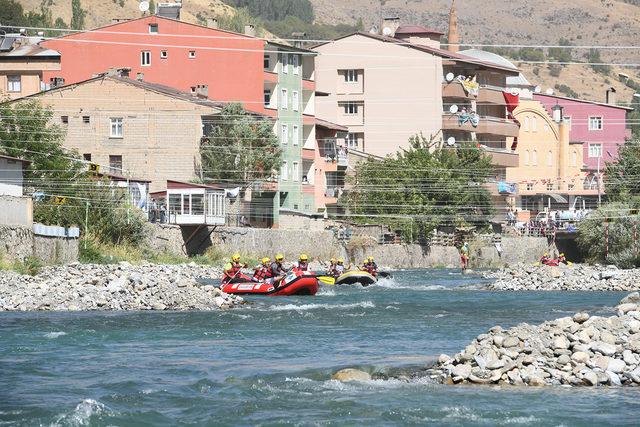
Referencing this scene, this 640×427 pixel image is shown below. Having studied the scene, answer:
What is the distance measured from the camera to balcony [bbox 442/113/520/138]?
116438mm

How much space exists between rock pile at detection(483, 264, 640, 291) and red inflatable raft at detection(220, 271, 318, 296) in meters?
12.6

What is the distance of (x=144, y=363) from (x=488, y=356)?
315 inches

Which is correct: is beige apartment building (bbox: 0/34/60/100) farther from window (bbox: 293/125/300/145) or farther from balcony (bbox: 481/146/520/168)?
balcony (bbox: 481/146/520/168)

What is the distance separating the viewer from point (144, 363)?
32812 millimetres

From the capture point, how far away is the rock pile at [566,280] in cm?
6712

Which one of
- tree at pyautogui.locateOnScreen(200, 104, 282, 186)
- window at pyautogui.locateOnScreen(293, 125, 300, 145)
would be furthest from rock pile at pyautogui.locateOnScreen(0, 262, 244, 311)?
window at pyautogui.locateOnScreen(293, 125, 300, 145)

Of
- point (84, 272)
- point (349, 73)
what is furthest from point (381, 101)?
point (84, 272)

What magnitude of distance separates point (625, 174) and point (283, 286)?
53619 mm

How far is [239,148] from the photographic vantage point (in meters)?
87.3

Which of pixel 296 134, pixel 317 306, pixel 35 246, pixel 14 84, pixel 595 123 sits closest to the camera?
pixel 317 306

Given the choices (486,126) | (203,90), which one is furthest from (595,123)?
(203,90)

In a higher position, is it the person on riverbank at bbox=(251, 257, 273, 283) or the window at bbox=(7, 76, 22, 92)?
the window at bbox=(7, 76, 22, 92)

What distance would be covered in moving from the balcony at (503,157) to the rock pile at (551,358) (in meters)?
86.0

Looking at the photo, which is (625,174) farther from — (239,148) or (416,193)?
(239,148)
